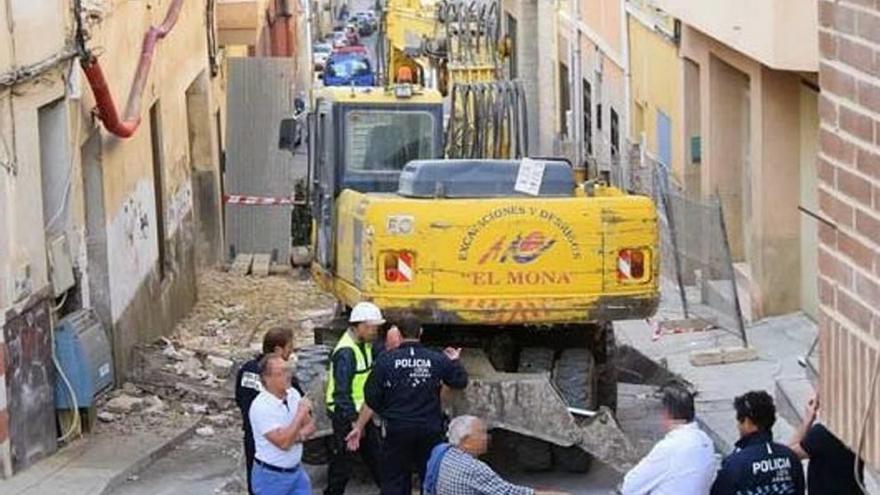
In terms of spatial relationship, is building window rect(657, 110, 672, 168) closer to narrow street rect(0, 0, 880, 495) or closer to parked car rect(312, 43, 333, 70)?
narrow street rect(0, 0, 880, 495)

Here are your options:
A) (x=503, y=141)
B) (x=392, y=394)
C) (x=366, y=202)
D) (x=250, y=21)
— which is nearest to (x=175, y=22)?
(x=503, y=141)

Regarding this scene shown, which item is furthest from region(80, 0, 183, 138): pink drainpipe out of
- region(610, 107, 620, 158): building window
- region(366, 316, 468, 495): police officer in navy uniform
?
region(610, 107, 620, 158): building window

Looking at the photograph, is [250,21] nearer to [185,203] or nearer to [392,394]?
[185,203]

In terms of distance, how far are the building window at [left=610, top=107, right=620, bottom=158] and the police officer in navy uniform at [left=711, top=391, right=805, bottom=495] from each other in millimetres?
21557

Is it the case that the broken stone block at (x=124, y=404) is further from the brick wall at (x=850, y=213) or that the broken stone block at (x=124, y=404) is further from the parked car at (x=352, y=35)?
the parked car at (x=352, y=35)

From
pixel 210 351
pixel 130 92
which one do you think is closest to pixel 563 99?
pixel 210 351

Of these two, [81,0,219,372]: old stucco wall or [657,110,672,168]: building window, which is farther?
[657,110,672,168]: building window

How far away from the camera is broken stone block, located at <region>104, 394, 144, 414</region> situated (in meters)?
18.1

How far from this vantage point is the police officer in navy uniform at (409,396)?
13039mm

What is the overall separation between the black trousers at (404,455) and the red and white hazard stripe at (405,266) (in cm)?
191

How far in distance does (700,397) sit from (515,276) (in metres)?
3.03

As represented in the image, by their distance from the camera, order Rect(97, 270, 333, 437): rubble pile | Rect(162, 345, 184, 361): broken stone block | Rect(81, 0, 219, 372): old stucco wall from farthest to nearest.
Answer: Rect(162, 345, 184, 361): broken stone block, Rect(81, 0, 219, 372): old stucco wall, Rect(97, 270, 333, 437): rubble pile

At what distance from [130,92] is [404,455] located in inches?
335

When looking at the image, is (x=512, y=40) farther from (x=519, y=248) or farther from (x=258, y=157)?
(x=519, y=248)
